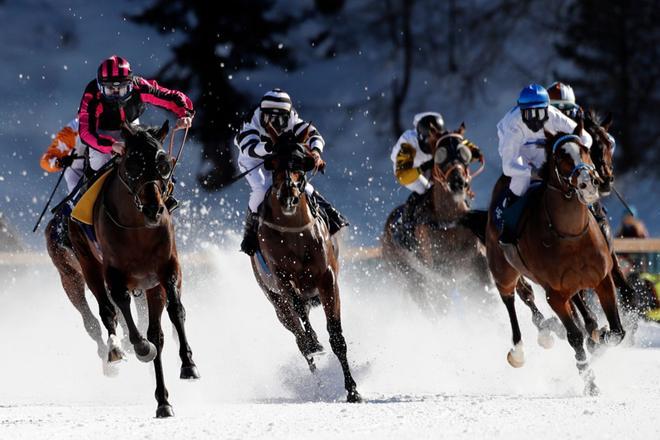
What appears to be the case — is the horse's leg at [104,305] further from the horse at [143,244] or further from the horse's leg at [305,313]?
the horse's leg at [305,313]

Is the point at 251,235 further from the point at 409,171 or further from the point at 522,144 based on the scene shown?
the point at 409,171

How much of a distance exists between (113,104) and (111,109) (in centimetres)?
4

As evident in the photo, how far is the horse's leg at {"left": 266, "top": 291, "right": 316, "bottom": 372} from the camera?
902cm

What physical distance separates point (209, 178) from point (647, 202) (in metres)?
8.28

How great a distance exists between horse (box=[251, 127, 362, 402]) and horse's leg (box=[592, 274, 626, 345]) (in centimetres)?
180

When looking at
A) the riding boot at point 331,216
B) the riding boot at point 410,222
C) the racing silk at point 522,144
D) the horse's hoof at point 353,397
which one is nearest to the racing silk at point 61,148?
the riding boot at point 331,216

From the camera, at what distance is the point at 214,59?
70.2 feet

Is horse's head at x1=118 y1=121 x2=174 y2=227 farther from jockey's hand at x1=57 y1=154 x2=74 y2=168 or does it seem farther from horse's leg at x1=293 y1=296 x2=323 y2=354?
jockey's hand at x1=57 y1=154 x2=74 y2=168

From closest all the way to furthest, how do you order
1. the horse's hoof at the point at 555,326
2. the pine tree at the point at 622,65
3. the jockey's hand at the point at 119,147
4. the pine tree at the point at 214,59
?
the jockey's hand at the point at 119,147
the horse's hoof at the point at 555,326
the pine tree at the point at 214,59
the pine tree at the point at 622,65

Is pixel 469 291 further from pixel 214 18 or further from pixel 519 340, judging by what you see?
pixel 214 18

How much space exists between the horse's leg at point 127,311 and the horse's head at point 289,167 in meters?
1.34

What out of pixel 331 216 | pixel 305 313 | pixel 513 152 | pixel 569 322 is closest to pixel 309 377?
pixel 305 313

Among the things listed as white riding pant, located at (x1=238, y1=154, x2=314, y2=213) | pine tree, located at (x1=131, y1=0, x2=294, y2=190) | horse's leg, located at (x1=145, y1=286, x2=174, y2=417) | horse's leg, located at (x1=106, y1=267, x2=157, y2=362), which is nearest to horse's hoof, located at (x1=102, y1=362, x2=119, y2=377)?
horse's leg, located at (x1=145, y1=286, x2=174, y2=417)

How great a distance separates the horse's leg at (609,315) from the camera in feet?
26.1
